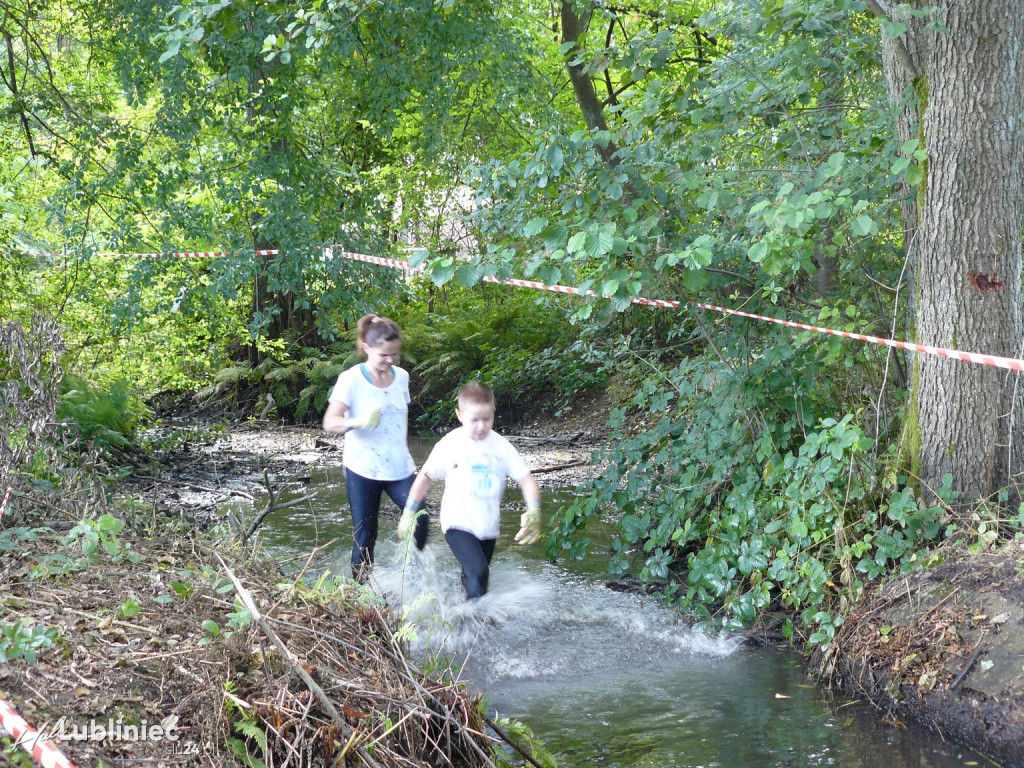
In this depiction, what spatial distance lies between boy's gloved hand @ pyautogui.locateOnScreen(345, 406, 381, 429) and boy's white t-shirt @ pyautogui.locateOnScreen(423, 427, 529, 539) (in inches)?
22.6

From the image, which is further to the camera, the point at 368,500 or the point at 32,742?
the point at 368,500

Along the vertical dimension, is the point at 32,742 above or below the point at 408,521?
below

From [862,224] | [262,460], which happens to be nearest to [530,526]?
[862,224]

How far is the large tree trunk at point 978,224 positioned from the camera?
5.38m

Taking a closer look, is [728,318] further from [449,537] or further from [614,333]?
[614,333]

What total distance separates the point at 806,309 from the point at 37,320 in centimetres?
565

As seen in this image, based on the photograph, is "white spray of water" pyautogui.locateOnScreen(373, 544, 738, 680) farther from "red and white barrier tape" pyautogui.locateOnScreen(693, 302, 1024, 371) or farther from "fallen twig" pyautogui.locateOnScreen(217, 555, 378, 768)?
"red and white barrier tape" pyautogui.locateOnScreen(693, 302, 1024, 371)

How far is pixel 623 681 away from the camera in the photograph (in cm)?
536

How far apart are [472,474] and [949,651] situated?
2.82 meters

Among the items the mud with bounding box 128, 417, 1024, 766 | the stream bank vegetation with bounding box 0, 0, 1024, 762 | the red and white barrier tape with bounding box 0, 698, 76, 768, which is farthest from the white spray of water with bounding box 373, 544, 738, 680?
the red and white barrier tape with bounding box 0, 698, 76, 768

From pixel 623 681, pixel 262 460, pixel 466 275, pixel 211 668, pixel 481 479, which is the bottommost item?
pixel 623 681

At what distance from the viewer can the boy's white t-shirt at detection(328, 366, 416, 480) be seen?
20.2ft

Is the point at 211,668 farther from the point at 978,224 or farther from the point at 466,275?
the point at 978,224

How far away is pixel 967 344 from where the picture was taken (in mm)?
5480
